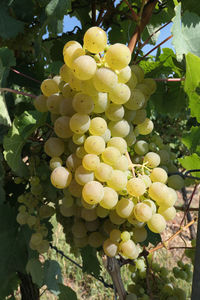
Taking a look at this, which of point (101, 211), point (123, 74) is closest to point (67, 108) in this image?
point (123, 74)

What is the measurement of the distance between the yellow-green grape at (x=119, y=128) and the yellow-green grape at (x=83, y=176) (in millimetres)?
115

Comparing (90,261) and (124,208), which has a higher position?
(124,208)

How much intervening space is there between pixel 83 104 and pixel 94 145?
9 centimetres

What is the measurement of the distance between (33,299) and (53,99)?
1127mm

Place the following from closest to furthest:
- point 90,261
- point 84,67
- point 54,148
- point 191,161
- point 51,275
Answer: point 84,67, point 54,148, point 191,161, point 90,261, point 51,275

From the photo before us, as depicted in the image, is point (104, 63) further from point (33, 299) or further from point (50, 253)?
point (50, 253)

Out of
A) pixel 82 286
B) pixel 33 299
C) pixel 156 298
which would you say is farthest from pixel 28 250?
pixel 82 286

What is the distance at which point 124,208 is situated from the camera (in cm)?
62

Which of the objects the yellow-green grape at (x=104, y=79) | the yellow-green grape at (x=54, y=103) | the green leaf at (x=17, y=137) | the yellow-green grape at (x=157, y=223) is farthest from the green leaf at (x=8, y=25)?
the yellow-green grape at (x=157, y=223)

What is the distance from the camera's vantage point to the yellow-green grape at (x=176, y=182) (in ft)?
2.34

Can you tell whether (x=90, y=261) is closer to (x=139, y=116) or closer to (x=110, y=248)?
(x=110, y=248)

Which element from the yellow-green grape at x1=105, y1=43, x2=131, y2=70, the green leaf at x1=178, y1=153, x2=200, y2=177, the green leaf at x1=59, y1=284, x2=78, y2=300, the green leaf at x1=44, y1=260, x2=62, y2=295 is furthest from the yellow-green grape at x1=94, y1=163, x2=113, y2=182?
the green leaf at x1=44, y1=260, x2=62, y2=295

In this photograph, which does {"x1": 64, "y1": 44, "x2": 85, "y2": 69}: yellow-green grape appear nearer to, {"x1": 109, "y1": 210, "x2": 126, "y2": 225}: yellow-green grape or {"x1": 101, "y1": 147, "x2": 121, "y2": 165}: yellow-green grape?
{"x1": 101, "y1": 147, "x2": 121, "y2": 165}: yellow-green grape

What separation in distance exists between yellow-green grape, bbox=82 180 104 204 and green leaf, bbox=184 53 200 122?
12.9 inches
